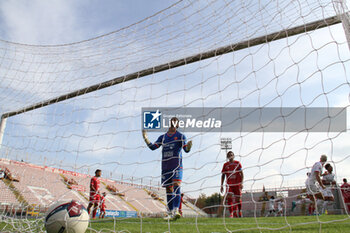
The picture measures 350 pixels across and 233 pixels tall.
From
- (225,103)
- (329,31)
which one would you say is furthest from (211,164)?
(329,31)

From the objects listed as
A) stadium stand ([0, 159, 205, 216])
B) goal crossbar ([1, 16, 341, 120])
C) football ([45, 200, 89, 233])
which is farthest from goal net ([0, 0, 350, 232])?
stadium stand ([0, 159, 205, 216])

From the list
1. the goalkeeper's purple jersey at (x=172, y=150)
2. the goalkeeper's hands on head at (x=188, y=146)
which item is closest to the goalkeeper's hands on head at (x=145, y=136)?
the goalkeeper's purple jersey at (x=172, y=150)

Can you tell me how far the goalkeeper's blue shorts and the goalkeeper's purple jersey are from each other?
62 mm

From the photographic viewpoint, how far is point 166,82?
14.8 ft

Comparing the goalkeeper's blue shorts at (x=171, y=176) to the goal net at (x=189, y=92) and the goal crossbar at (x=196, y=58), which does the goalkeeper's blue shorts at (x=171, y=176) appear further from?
the goal crossbar at (x=196, y=58)

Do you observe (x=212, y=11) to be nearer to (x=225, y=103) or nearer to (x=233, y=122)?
(x=225, y=103)

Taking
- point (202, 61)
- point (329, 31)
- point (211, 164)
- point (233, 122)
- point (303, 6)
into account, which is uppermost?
point (303, 6)

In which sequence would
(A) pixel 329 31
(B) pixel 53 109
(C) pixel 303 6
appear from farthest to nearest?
(B) pixel 53 109
(C) pixel 303 6
(A) pixel 329 31

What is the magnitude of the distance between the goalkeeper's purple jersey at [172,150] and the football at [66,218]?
1576 millimetres

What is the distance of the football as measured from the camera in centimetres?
247

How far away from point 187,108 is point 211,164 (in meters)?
1.12

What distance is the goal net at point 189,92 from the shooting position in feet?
9.34

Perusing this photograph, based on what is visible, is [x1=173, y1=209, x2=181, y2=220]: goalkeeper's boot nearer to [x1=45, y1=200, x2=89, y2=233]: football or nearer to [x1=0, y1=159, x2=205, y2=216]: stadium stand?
[x1=45, y1=200, x2=89, y2=233]: football

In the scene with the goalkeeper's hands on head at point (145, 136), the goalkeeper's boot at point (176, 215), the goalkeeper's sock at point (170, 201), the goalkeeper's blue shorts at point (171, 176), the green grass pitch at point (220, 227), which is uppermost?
the goalkeeper's hands on head at point (145, 136)
